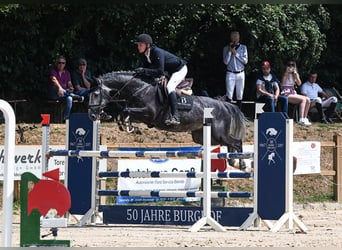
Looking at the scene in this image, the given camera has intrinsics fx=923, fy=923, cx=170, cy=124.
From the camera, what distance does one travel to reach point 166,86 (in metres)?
10.4

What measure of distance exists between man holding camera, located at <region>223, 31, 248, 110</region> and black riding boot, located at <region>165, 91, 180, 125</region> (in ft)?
11.6

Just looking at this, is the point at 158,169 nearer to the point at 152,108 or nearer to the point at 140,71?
the point at 152,108

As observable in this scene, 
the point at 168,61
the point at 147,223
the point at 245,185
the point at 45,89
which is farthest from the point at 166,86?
the point at 45,89

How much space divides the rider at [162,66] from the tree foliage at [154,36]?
405 cm

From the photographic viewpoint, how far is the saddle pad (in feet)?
34.4

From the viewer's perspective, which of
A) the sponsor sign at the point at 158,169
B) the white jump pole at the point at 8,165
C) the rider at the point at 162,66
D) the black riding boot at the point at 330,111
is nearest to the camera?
the white jump pole at the point at 8,165

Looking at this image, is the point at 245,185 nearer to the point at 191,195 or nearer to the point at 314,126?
the point at 314,126

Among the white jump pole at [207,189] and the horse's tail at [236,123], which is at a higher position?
the horse's tail at [236,123]

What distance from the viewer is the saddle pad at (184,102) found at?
1048 centimetres

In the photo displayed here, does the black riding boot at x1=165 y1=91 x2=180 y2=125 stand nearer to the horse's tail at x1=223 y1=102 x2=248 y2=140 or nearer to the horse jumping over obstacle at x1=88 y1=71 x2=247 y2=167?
the horse jumping over obstacle at x1=88 y1=71 x2=247 y2=167

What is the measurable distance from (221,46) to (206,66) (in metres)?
0.57

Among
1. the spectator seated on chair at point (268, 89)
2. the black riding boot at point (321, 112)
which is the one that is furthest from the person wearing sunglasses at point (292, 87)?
the black riding boot at point (321, 112)

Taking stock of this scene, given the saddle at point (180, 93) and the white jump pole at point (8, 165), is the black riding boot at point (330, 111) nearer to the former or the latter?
the saddle at point (180, 93)

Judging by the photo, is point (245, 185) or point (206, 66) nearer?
point (245, 185)
